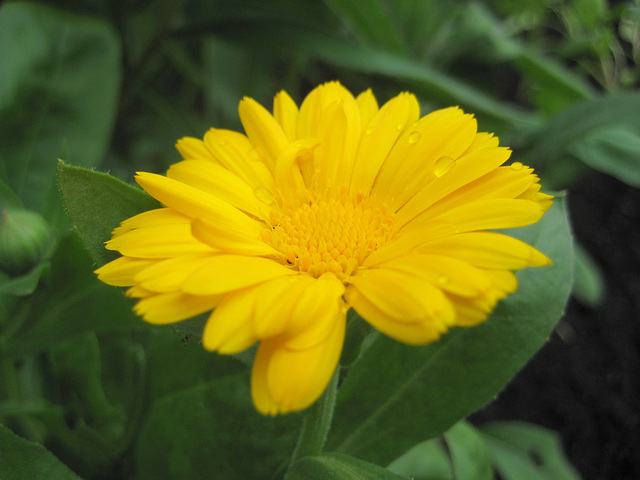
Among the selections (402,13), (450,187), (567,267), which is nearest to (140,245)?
(450,187)

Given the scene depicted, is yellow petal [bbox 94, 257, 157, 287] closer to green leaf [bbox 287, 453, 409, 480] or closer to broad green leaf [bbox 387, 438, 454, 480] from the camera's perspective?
green leaf [bbox 287, 453, 409, 480]

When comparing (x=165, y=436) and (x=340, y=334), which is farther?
(x=165, y=436)

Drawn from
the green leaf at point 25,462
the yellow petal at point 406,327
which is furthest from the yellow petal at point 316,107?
the green leaf at point 25,462

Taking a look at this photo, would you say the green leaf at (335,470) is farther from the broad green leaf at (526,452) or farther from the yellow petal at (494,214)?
the broad green leaf at (526,452)

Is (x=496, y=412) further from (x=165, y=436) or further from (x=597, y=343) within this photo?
(x=165, y=436)

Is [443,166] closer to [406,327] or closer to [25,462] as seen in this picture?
[406,327]

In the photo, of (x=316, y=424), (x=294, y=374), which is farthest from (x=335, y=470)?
(x=294, y=374)
